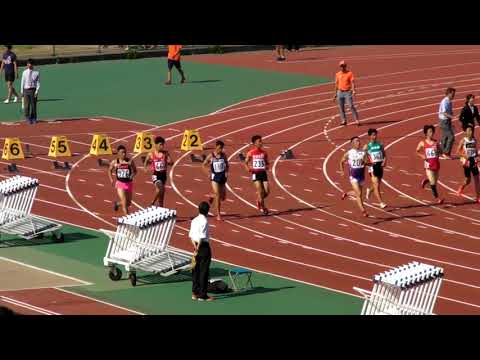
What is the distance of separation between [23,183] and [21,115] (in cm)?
1442

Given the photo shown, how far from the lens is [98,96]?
135ft

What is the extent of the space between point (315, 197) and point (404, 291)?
1083 cm

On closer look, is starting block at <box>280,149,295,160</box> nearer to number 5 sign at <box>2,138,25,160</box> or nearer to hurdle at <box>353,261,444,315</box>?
number 5 sign at <box>2,138,25,160</box>

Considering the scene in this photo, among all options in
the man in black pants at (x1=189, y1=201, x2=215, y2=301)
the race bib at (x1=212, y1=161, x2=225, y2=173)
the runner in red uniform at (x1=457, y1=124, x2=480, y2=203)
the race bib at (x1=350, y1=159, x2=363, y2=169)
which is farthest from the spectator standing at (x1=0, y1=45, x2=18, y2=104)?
the man in black pants at (x1=189, y1=201, x2=215, y2=301)

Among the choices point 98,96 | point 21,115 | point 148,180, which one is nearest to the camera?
point 148,180

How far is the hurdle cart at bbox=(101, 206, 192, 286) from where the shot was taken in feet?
63.9

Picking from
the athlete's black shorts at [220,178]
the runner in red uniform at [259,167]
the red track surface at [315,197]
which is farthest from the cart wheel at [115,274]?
the runner in red uniform at [259,167]

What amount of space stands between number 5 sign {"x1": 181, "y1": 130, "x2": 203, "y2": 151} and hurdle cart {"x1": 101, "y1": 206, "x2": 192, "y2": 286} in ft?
37.7

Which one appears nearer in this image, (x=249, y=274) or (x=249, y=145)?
(x=249, y=274)

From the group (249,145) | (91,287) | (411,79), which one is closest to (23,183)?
(91,287)

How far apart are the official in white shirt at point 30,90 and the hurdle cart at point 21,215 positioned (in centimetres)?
1201

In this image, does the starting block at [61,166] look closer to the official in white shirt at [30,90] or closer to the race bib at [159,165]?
the official in white shirt at [30,90]
